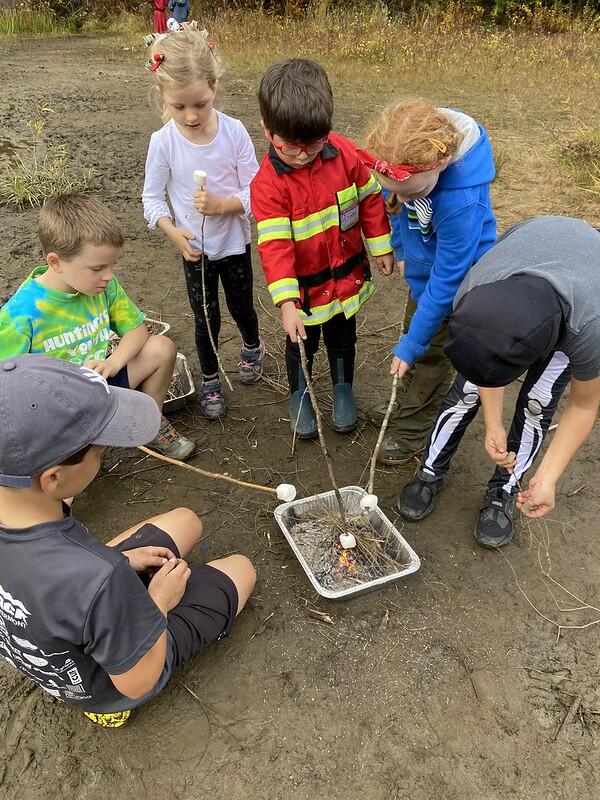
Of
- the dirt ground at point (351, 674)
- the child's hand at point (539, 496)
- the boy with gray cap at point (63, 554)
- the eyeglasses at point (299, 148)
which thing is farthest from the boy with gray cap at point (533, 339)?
the boy with gray cap at point (63, 554)

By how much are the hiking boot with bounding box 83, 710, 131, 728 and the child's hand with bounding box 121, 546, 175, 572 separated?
411 mm

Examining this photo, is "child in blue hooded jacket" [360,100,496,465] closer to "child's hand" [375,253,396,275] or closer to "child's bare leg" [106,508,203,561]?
"child's hand" [375,253,396,275]

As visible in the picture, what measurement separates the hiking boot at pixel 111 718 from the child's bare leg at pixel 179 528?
51cm

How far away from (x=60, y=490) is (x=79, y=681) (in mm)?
533

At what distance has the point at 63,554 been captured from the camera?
1329mm

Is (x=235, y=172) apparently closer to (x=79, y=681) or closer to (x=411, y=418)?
(x=411, y=418)

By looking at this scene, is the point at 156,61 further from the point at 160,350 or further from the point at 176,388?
the point at 176,388

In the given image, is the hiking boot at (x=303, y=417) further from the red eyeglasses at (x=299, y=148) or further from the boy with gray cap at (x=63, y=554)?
the boy with gray cap at (x=63, y=554)

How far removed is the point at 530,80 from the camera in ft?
26.5

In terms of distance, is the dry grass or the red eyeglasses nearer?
the red eyeglasses

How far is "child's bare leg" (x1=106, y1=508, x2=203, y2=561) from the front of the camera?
2.06 m

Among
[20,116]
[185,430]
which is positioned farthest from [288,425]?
[20,116]

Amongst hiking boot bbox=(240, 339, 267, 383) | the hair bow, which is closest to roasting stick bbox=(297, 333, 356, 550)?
hiking boot bbox=(240, 339, 267, 383)

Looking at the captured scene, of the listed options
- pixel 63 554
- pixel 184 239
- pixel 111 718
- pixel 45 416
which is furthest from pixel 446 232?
pixel 111 718
